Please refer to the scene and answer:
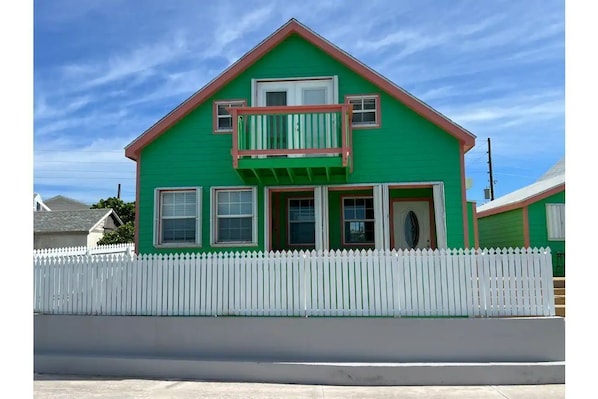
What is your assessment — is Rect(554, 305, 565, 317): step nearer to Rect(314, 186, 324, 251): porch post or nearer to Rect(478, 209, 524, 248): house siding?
Rect(478, 209, 524, 248): house siding

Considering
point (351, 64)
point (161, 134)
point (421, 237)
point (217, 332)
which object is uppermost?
point (351, 64)

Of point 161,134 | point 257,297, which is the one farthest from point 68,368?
point 161,134

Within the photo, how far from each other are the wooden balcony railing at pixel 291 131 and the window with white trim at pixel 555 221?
21.2ft

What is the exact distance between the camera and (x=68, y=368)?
8.68 m

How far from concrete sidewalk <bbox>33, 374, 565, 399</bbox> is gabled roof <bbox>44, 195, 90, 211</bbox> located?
56.2 metres

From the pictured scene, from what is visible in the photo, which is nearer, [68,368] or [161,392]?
[161,392]

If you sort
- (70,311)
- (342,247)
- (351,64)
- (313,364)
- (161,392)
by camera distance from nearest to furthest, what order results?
(161,392) < (313,364) < (70,311) < (351,64) < (342,247)

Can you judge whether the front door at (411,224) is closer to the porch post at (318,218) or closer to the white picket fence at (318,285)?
the porch post at (318,218)

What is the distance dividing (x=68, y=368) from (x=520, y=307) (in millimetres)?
8157

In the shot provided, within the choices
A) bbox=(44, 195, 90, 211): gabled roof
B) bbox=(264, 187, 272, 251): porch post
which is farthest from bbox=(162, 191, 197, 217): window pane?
bbox=(44, 195, 90, 211): gabled roof

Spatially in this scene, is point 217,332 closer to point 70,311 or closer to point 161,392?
point 161,392

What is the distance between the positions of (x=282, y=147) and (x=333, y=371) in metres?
5.28

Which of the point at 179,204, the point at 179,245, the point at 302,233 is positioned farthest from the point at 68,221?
the point at 302,233

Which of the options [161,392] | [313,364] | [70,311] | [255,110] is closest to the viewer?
[161,392]
